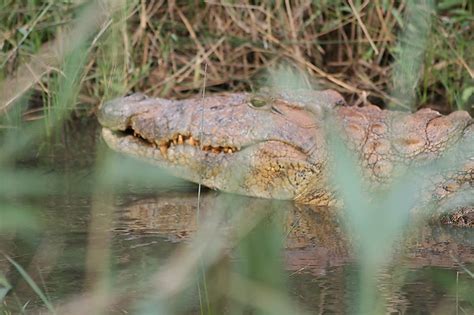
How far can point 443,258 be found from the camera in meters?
3.64

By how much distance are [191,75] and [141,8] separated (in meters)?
0.55

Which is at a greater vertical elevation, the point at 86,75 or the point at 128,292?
the point at 86,75

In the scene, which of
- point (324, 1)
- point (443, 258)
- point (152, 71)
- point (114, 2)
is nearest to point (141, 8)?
point (152, 71)

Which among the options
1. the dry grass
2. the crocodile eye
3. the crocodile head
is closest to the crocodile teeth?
the crocodile head

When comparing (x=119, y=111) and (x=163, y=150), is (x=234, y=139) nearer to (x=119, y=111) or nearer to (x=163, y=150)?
(x=163, y=150)

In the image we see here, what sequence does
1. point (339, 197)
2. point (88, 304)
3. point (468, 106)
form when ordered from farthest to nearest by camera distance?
point (468, 106) → point (339, 197) → point (88, 304)

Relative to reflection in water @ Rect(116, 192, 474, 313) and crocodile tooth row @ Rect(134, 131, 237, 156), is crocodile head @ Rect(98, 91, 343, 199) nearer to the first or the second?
crocodile tooth row @ Rect(134, 131, 237, 156)

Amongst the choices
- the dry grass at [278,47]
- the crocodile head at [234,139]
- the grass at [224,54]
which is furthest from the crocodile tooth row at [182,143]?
the dry grass at [278,47]

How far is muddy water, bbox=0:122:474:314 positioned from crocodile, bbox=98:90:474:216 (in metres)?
0.12

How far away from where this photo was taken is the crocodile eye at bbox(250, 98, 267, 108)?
15.0 ft

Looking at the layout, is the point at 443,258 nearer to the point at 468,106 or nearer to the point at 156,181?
the point at 156,181

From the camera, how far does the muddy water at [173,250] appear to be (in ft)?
10.2

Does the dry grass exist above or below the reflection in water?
A: above

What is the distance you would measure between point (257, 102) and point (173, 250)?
1113 mm
